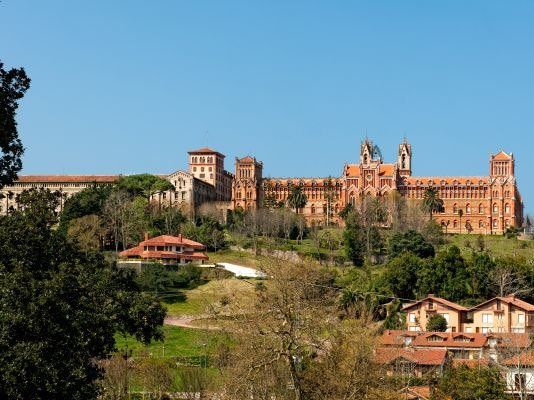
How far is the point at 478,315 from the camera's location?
62969 millimetres

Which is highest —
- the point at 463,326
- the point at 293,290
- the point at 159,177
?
the point at 159,177

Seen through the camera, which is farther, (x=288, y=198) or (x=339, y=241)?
(x=288, y=198)

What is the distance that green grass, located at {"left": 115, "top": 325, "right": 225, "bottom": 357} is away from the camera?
5288 centimetres

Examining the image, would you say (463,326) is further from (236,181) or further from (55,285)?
(236,181)

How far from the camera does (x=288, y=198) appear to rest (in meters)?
120

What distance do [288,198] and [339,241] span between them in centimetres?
2358

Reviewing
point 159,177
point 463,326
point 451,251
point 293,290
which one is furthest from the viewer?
point 159,177

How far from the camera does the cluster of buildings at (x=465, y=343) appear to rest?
42584mm

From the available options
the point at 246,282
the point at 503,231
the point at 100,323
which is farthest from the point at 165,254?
Result: the point at 100,323

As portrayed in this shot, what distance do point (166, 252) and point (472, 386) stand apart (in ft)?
156

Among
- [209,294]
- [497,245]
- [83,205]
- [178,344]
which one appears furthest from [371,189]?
[178,344]

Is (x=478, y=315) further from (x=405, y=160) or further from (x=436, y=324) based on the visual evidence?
(x=405, y=160)

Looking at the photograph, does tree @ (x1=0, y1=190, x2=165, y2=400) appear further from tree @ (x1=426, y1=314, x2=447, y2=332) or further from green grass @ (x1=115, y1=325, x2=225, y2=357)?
tree @ (x1=426, y1=314, x2=447, y2=332)

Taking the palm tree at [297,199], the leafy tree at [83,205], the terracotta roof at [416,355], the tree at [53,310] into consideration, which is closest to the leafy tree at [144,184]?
the leafy tree at [83,205]
